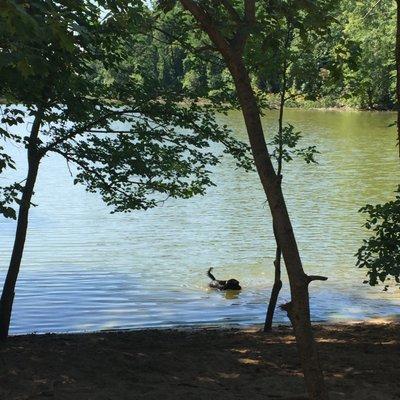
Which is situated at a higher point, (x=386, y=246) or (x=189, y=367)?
(x=386, y=246)

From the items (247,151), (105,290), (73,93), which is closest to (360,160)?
(105,290)

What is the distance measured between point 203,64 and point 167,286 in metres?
6.20

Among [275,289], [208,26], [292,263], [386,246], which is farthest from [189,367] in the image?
[208,26]

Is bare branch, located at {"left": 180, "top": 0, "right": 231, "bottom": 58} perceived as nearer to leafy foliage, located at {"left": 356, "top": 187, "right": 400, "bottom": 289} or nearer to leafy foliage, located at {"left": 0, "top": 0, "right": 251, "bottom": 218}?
leafy foliage, located at {"left": 0, "top": 0, "right": 251, "bottom": 218}

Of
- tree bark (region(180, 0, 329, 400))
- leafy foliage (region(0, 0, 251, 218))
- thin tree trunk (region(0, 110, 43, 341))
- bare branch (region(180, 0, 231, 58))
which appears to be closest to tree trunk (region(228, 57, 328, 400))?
tree bark (region(180, 0, 329, 400))

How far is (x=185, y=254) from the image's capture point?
17.2 meters

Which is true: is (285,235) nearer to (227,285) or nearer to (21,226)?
(21,226)

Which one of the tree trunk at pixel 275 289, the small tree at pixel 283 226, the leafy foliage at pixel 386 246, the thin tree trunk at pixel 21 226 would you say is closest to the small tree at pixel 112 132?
the thin tree trunk at pixel 21 226

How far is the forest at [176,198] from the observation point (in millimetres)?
4523

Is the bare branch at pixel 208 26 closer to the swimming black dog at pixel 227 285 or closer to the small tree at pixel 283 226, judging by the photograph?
the small tree at pixel 283 226

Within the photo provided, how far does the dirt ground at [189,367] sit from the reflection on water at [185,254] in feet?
10.6

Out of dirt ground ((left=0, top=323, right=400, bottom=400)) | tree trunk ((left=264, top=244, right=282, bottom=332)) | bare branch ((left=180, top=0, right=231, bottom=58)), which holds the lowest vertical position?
dirt ground ((left=0, top=323, right=400, bottom=400))

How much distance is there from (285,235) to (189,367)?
294 centimetres

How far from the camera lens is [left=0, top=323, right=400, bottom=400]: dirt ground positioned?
5707 mm
